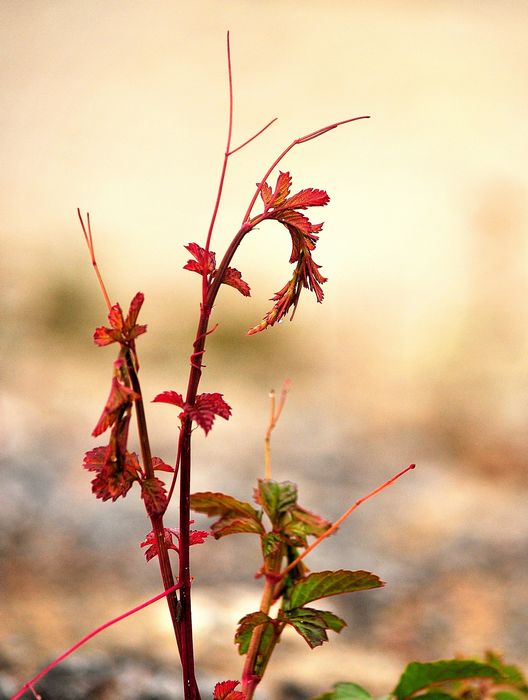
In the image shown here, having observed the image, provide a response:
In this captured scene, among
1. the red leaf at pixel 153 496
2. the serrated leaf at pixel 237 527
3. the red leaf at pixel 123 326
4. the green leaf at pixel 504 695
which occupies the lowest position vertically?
the red leaf at pixel 153 496

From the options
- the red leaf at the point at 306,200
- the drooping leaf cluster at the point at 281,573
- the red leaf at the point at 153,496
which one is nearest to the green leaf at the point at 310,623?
the drooping leaf cluster at the point at 281,573

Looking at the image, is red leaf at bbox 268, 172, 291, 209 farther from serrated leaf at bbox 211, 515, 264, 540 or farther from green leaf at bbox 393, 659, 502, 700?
green leaf at bbox 393, 659, 502, 700

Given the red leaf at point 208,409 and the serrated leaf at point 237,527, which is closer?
the red leaf at point 208,409

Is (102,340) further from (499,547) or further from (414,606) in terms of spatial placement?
(499,547)

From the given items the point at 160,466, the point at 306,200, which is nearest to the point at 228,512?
the point at 160,466

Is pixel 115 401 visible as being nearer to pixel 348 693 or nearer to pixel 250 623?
pixel 250 623

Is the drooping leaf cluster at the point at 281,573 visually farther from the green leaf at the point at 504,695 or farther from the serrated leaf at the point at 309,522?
the green leaf at the point at 504,695

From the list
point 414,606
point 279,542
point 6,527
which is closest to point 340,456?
point 414,606
